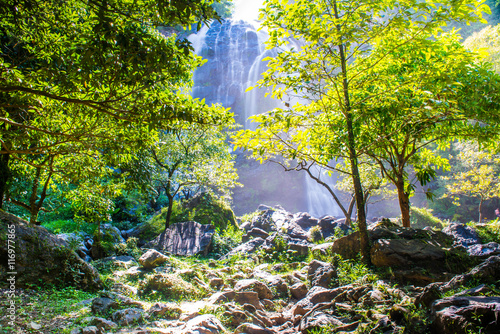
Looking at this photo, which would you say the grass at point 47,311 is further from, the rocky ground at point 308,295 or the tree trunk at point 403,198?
the tree trunk at point 403,198

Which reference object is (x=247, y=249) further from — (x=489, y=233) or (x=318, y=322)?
(x=489, y=233)

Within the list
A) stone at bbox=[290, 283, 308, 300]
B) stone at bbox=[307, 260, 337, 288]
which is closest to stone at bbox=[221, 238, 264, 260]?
stone at bbox=[307, 260, 337, 288]

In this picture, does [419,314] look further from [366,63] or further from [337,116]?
[366,63]

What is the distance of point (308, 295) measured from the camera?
17.6ft

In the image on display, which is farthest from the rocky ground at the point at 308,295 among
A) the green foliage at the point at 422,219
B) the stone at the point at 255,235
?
the green foliage at the point at 422,219

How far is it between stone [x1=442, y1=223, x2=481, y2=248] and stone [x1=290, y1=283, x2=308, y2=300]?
3957mm

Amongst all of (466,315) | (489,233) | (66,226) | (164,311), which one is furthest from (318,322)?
(66,226)

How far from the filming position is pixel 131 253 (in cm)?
1011

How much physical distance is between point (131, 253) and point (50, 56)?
777 cm

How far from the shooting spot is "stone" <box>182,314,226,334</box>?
381 centimetres

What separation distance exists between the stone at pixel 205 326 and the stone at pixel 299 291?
8.10ft

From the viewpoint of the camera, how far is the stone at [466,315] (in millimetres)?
2656

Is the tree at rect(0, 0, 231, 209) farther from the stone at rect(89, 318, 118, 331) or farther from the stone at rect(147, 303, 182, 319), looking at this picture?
the stone at rect(147, 303, 182, 319)

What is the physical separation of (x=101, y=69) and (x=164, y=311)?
416 centimetres
